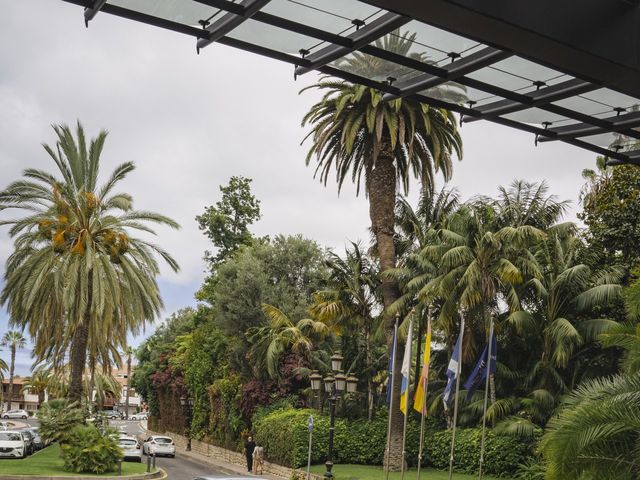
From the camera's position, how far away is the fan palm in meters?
41.8

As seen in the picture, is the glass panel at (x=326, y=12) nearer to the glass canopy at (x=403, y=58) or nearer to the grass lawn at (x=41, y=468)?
the glass canopy at (x=403, y=58)

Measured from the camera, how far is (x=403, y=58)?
290 inches

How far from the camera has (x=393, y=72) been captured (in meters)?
7.96

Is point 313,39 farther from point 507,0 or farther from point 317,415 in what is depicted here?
point 317,415

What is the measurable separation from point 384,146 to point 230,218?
40.0m

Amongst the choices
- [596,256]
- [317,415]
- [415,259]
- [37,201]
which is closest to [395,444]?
[317,415]

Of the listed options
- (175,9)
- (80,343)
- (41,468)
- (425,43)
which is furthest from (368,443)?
(175,9)

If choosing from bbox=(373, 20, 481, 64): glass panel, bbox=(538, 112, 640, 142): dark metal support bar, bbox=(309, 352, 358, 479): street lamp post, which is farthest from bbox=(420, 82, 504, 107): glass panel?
bbox=(309, 352, 358, 479): street lamp post

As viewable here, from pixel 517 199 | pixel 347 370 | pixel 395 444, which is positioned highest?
pixel 517 199

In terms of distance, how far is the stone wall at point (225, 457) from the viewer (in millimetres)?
36928

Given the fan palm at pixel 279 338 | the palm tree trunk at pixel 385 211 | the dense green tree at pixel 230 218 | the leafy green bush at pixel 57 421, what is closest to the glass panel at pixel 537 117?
the leafy green bush at pixel 57 421

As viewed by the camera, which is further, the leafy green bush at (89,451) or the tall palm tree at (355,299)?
the tall palm tree at (355,299)

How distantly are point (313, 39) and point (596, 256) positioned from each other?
86.4ft

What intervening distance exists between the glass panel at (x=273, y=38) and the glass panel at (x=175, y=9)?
0.29 metres
